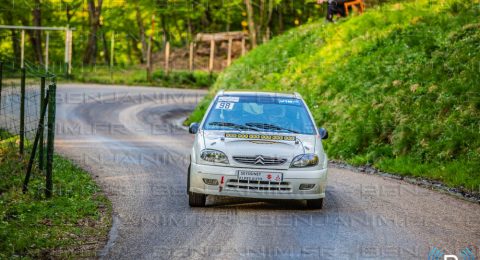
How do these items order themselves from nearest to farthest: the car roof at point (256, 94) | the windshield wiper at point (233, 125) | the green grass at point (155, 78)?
the windshield wiper at point (233, 125) < the car roof at point (256, 94) < the green grass at point (155, 78)

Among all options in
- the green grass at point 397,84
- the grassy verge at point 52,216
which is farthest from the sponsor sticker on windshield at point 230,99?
the green grass at point 397,84

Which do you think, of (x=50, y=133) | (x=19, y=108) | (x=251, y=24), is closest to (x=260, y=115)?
(x=50, y=133)

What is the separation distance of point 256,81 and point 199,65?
75.0ft

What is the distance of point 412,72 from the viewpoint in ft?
65.6

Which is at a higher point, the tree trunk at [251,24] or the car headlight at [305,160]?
the tree trunk at [251,24]

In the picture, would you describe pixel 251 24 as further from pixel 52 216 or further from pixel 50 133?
pixel 52 216

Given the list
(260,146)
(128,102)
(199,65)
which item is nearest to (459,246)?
(260,146)

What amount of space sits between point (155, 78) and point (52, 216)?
3637 centimetres

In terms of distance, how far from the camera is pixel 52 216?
32.8ft

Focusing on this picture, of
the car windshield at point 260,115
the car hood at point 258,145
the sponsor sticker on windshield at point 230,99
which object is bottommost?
the car hood at point 258,145

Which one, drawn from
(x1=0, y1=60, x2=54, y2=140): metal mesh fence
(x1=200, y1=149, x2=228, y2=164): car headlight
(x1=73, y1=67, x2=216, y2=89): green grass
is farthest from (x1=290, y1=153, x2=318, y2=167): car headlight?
(x1=73, y1=67, x2=216, y2=89): green grass

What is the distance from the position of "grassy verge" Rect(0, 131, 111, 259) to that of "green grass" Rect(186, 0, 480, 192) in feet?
22.1

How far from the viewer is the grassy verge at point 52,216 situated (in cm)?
821

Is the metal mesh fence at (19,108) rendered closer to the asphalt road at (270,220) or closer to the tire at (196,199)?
the asphalt road at (270,220)
